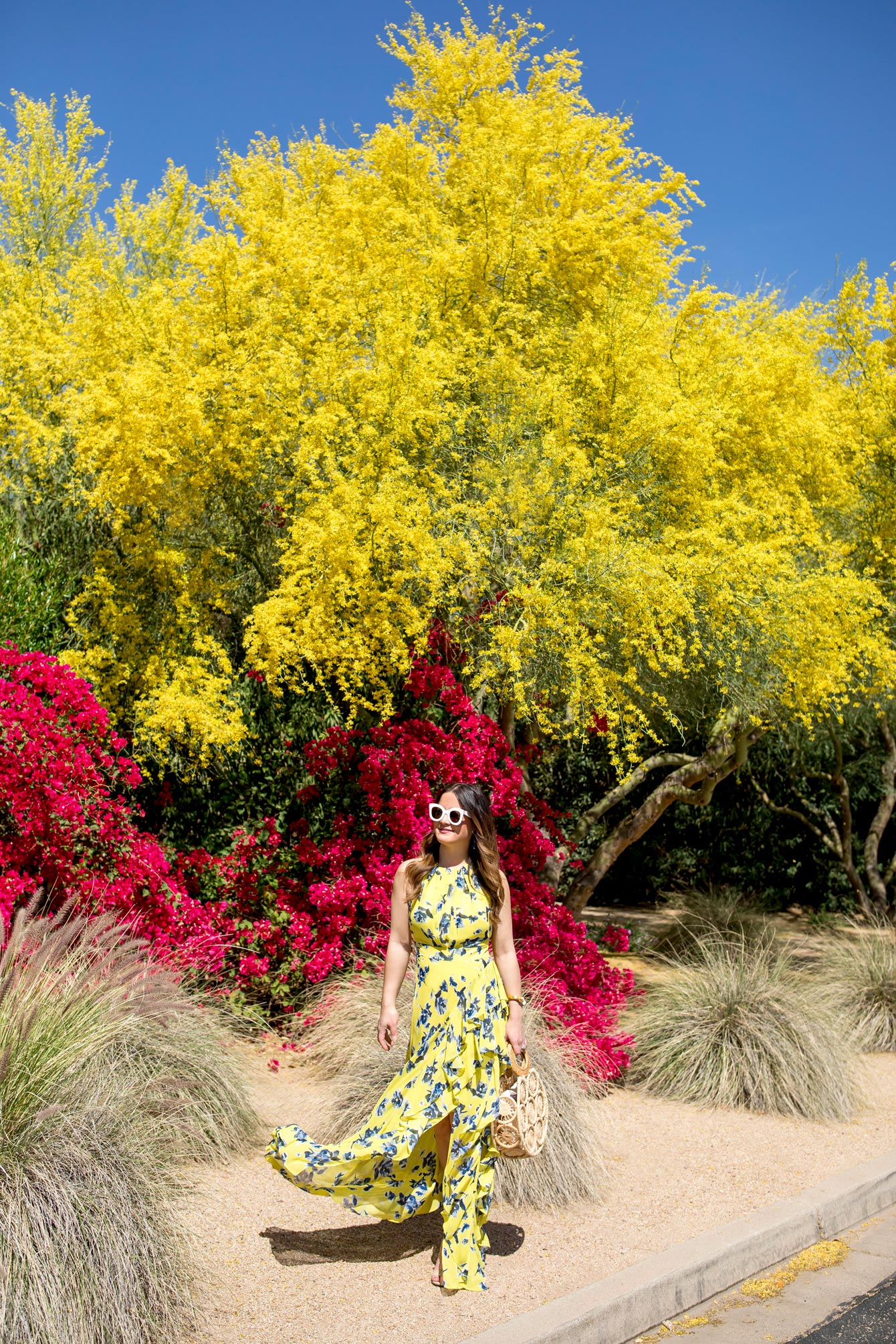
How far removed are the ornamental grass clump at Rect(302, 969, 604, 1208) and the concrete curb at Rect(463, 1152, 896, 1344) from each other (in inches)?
25.9

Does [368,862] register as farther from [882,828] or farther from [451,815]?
[882,828]

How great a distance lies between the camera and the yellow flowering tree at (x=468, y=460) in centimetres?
677

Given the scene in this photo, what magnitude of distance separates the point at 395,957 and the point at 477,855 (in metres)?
0.46

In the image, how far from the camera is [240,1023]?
707 centimetres

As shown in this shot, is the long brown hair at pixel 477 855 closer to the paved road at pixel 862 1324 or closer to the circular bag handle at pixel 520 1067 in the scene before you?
the circular bag handle at pixel 520 1067

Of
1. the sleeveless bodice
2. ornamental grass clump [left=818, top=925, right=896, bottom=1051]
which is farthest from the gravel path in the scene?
ornamental grass clump [left=818, top=925, right=896, bottom=1051]

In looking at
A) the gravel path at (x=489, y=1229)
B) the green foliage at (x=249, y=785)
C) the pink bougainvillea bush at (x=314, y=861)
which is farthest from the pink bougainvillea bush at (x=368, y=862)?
the gravel path at (x=489, y=1229)

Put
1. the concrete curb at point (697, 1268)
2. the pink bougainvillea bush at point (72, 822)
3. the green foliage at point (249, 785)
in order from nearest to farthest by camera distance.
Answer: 1. the concrete curb at point (697, 1268)
2. the pink bougainvillea bush at point (72, 822)
3. the green foliage at point (249, 785)

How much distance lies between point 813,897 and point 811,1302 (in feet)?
35.9

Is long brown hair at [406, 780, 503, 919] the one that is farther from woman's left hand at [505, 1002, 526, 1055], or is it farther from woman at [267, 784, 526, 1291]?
woman's left hand at [505, 1002, 526, 1055]

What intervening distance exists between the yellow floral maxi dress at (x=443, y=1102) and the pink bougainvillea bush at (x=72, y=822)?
231 cm

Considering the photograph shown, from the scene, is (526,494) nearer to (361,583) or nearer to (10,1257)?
(361,583)

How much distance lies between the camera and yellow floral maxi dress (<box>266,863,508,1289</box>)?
3.94 meters

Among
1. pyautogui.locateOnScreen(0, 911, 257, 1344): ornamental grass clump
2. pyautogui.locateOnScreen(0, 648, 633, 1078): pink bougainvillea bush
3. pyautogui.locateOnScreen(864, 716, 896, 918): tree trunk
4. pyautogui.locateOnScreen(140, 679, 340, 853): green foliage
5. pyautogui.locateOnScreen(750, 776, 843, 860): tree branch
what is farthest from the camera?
pyautogui.locateOnScreen(750, 776, 843, 860): tree branch
